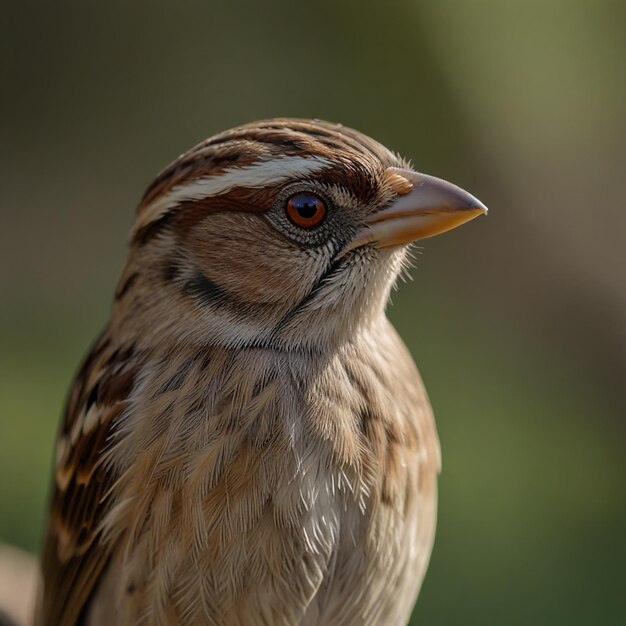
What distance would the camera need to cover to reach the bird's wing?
285cm

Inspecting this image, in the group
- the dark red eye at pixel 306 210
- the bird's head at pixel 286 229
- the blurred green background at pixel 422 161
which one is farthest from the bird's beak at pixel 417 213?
the blurred green background at pixel 422 161

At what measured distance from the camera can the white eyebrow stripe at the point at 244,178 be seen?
2607mm

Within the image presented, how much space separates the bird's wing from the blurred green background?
3.03 m

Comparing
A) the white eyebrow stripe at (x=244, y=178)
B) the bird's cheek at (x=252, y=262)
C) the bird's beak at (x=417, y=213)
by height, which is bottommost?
the bird's cheek at (x=252, y=262)

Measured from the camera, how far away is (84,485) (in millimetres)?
2932

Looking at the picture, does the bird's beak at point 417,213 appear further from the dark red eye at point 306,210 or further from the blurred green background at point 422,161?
the blurred green background at point 422,161

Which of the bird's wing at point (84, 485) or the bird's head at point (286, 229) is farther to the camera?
the bird's wing at point (84, 485)

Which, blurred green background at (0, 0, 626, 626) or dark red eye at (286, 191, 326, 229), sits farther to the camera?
blurred green background at (0, 0, 626, 626)

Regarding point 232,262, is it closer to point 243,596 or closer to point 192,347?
point 192,347

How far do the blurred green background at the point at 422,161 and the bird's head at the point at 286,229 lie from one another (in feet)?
11.4

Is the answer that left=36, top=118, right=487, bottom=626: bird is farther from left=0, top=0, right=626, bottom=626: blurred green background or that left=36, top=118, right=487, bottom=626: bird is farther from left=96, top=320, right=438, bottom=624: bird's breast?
left=0, top=0, right=626, bottom=626: blurred green background

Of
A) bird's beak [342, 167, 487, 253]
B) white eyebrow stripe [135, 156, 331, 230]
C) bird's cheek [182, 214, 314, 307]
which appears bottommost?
bird's cheek [182, 214, 314, 307]

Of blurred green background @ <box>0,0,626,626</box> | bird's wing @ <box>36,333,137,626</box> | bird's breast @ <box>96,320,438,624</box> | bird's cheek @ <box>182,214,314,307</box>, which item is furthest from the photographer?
blurred green background @ <box>0,0,626,626</box>

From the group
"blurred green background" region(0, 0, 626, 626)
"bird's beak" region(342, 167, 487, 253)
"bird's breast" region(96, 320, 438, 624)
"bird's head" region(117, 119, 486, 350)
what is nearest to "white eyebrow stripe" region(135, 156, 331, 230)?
"bird's head" region(117, 119, 486, 350)
